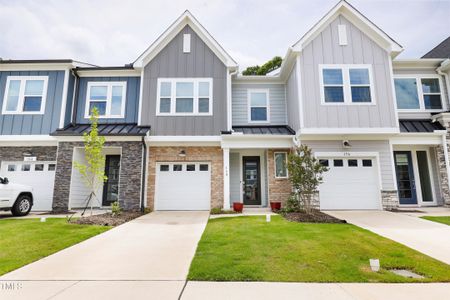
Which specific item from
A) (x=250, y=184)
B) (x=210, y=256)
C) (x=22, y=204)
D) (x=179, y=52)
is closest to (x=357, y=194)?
(x=250, y=184)

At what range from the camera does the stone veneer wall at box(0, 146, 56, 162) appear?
11.6 metres

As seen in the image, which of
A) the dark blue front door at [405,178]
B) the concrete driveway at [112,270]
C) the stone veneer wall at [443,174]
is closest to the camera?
the concrete driveway at [112,270]

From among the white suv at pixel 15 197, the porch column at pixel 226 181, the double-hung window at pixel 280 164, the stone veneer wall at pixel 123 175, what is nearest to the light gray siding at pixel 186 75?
the porch column at pixel 226 181

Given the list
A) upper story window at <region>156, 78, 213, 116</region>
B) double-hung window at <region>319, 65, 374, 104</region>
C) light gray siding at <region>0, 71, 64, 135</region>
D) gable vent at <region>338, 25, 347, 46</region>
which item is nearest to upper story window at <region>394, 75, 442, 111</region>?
double-hung window at <region>319, 65, 374, 104</region>

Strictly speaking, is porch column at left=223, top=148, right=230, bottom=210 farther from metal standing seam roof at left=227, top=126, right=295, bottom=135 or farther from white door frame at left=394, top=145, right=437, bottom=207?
white door frame at left=394, top=145, right=437, bottom=207

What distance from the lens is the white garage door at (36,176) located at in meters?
11.5

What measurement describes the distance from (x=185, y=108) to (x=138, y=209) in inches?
196

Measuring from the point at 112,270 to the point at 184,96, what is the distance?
9048mm

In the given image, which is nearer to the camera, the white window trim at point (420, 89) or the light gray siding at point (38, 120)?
the light gray siding at point (38, 120)

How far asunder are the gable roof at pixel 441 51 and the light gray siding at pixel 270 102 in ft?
28.8

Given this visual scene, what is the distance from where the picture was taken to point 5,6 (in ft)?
27.5

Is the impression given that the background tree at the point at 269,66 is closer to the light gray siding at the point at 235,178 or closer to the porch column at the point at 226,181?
the light gray siding at the point at 235,178

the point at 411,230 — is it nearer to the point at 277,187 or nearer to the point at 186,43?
the point at 277,187

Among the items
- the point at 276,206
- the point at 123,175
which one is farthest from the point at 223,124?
the point at 123,175
